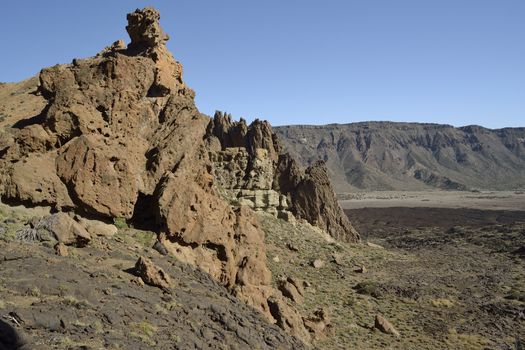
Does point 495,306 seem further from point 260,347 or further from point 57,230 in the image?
point 57,230

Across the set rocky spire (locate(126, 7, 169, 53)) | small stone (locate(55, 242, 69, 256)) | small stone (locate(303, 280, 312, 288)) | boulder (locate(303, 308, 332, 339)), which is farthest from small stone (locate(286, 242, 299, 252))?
small stone (locate(55, 242, 69, 256))

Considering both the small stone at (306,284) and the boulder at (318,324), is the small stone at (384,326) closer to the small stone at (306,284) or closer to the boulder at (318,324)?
the boulder at (318,324)

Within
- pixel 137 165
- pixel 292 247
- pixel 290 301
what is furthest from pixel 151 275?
pixel 292 247

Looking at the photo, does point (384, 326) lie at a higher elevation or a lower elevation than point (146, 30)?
lower

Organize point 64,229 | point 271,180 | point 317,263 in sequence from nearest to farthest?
point 64,229, point 317,263, point 271,180

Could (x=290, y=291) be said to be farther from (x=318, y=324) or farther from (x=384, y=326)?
(x=384, y=326)

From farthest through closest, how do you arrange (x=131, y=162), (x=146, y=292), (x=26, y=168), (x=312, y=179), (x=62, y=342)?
1. (x=312, y=179)
2. (x=131, y=162)
3. (x=26, y=168)
4. (x=146, y=292)
5. (x=62, y=342)

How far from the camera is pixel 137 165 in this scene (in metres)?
19.0

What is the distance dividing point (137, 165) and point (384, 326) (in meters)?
16.4

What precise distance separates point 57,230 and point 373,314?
20.9m

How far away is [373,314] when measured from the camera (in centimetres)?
2902

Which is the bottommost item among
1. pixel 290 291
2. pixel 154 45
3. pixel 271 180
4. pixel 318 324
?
pixel 318 324

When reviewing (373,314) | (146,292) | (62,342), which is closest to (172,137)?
(146,292)

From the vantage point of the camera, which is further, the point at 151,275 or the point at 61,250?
the point at 151,275
